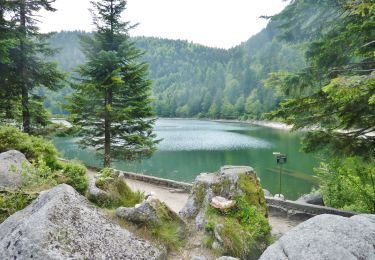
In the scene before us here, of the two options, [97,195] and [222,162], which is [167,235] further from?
[222,162]

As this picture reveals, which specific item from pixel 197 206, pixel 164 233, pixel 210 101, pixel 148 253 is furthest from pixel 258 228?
pixel 210 101

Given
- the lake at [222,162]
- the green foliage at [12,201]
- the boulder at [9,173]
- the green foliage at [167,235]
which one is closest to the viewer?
the green foliage at [12,201]

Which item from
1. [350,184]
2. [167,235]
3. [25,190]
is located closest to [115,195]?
[167,235]

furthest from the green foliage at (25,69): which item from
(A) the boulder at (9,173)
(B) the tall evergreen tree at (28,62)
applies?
(A) the boulder at (9,173)

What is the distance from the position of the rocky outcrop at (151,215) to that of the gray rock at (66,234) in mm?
542

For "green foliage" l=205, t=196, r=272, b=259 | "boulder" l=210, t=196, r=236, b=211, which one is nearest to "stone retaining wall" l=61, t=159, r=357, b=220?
"green foliage" l=205, t=196, r=272, b=259

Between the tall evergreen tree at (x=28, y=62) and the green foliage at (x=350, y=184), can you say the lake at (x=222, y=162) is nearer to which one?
the tall evergreen tree at (x=28, y=62)

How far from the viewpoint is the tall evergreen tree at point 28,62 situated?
1373 cm

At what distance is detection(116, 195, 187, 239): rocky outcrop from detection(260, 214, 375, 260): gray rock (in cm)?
224

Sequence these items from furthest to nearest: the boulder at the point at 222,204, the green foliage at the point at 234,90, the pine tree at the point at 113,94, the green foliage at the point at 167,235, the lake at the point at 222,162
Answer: the green foliage at the point at 234,90
the lake at the point at 222,162
the pine tree at the point at 113,94
the boulder at the point at 222,204
the green foliage at the point at 167,235

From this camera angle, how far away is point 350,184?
10.9 m

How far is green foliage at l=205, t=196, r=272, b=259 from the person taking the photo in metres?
6.11

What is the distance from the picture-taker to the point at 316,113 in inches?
329

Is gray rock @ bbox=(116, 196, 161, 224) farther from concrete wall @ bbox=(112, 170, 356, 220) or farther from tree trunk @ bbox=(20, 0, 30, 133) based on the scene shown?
tree trunk @ bbox=(20, 0, 30, 133)
